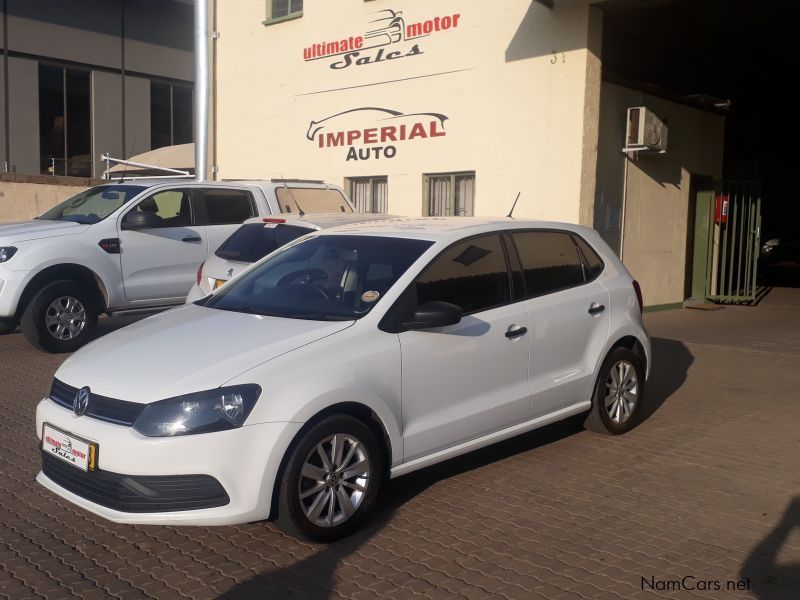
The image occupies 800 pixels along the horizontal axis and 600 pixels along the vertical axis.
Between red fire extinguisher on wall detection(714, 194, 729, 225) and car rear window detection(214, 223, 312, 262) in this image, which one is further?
red fire extinguisher on wall detection(714, 194, 729, 225)

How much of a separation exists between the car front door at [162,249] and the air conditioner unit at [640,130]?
652cm

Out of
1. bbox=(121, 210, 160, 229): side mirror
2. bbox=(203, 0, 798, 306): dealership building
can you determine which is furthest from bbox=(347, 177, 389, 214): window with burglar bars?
bbox=(121, 210, 160, 229): side mirror

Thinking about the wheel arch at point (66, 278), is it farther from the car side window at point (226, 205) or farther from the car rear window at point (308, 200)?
the car rear window at point (308, 200)

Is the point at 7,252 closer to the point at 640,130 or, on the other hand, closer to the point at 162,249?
the point at 162,249

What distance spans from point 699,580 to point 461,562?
3.84 feet

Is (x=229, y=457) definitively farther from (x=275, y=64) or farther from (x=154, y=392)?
(x=275, y=64)

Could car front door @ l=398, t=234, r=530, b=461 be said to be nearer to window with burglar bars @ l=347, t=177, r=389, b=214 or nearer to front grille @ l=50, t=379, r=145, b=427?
front grille @ l=50, t=379, r=145, b=427

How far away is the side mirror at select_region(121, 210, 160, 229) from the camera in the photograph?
9.50m

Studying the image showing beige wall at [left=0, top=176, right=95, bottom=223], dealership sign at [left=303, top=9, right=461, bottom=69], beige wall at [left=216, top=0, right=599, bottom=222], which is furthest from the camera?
beige wall at [left=0, top=176, right=95, bottom=223]

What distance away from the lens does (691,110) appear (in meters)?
14.5

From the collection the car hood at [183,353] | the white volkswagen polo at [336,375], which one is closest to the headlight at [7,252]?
the white volkswagen polo at [336,375]

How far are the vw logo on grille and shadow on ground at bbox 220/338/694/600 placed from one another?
3.99 feet

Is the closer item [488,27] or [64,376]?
[64,376]

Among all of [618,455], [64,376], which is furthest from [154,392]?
[618,455]
